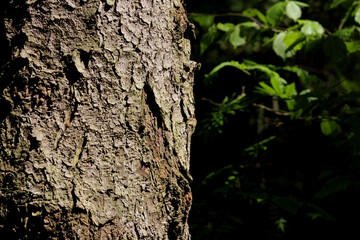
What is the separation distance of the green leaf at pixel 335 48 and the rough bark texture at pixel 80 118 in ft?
3.77

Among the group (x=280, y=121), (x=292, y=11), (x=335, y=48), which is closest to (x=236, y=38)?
(x=292, y=11)

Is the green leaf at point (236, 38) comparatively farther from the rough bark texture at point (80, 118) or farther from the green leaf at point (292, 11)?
the rough bark texture at point (80, 118)

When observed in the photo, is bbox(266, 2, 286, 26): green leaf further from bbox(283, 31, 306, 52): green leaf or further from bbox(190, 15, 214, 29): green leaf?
bbox(190, 15, 214, 29): green leaf

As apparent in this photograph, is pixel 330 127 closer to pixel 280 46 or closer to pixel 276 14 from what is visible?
pixel 280 46

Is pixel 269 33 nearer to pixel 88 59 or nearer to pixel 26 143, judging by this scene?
pixel 88 59

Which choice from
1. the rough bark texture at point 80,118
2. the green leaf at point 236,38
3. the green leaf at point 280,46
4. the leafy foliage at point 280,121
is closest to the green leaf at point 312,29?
the leafy foliage at point 280,121

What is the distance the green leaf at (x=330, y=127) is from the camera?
2.10m

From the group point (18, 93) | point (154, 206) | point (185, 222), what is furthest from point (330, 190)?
point (18, 93)

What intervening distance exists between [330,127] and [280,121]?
54 cm

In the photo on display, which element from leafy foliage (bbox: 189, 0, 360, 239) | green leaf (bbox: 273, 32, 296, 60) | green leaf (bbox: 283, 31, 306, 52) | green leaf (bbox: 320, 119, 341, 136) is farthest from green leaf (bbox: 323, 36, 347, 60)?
green leaf (bbox: 320, 119, 341, 136)

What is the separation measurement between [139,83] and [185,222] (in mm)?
556

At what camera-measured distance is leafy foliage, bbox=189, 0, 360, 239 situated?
79.0 inches

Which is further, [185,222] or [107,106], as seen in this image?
[185,222]

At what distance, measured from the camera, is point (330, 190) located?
1952 millimetres
